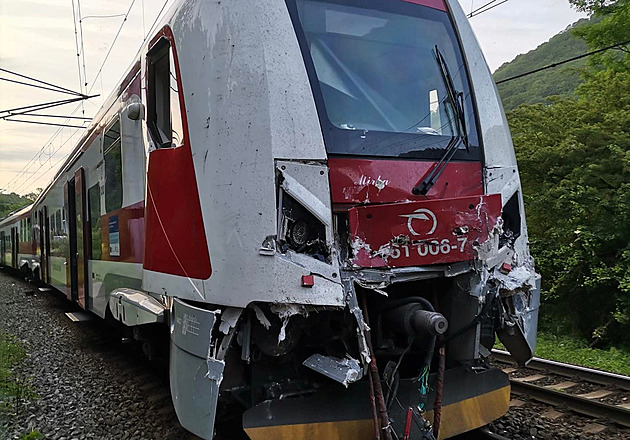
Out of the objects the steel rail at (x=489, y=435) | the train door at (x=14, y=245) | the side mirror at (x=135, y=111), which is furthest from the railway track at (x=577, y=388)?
the train door at (x=14, y=245)

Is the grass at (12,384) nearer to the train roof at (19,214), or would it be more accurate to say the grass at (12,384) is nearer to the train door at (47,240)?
the train door at (47,240)

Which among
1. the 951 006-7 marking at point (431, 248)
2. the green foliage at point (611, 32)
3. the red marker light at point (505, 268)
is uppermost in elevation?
the green foliage at point (611, 32)

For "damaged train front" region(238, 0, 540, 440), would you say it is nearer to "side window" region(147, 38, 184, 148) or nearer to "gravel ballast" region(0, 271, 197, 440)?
"side window" region(147, 38, 184, 148)

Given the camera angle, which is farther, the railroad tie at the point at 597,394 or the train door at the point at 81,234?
the train door at the point at 81,234

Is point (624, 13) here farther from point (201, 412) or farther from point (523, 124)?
point (201, 412)

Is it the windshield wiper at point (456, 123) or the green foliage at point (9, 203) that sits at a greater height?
the green foliage at point (9, 203)

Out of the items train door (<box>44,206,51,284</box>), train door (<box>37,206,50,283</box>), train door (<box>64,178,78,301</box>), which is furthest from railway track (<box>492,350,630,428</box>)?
train door (<box>37,206,50,283</box>)

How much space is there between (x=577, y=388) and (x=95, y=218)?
17.4 ft

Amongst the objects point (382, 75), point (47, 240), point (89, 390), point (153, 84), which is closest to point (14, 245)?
point (47, 240)

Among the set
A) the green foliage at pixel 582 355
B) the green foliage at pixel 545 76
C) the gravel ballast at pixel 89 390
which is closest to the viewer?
the gravel ballast at pixel 89 390

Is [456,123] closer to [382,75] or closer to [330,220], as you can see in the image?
[382,75]

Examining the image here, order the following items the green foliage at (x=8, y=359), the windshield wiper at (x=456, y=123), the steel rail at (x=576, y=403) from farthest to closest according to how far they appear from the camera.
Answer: the green foliage at (x=8, y=359), the steel rail at (x=576, y=403), the windshield wiper at (x=456, y=123)

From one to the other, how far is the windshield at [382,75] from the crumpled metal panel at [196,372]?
4.17 feet

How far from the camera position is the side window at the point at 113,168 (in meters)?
5.47
